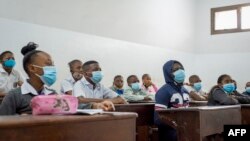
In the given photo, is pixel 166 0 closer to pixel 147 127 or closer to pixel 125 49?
pixel 125 49

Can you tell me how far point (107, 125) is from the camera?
61.3 inches

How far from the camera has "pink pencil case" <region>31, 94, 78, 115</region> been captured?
1.54 metres

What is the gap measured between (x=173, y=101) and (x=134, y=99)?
2338 mm

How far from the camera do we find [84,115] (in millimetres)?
1523

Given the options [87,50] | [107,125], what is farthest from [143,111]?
[87,50]

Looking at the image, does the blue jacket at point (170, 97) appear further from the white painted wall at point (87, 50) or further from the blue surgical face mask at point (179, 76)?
the white painted wall at point (87, 50)

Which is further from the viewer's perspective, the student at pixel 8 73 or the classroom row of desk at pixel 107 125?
the student at pixel 8 73

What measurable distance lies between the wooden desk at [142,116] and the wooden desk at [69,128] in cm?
189

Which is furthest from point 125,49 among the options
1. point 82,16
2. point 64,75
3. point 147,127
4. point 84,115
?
point 84,115

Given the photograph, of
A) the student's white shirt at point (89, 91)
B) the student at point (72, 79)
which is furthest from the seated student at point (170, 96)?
the student at point (72, 79)

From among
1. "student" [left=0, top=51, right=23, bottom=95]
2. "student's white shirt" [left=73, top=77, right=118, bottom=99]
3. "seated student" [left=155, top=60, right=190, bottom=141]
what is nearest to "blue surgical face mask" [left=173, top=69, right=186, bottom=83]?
"seated student" [left=155, top=60, right=190, bottom=141]

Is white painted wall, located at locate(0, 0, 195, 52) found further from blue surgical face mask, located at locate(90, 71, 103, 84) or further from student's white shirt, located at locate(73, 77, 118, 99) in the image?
student's white shirt, located at locate(73, 77, 118, 99)

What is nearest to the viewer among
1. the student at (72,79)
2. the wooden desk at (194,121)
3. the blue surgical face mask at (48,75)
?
the blue surgical face mask at (48,75)

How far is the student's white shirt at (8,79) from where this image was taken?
4.81m
